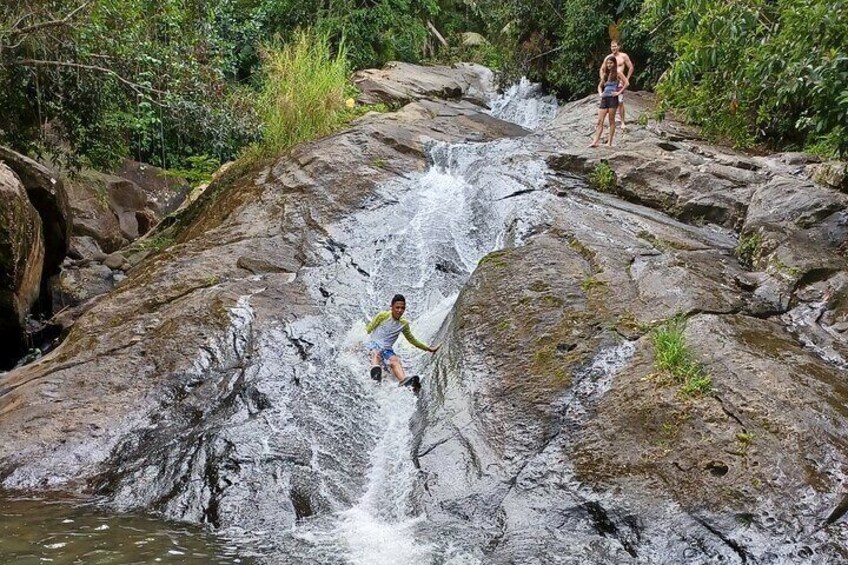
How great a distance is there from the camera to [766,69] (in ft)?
28.3

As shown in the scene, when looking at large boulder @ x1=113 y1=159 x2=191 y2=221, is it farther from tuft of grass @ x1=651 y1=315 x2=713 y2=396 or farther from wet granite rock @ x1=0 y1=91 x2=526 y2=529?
tuft of grass @ x1=651 y1=315 x2=713 y2=396

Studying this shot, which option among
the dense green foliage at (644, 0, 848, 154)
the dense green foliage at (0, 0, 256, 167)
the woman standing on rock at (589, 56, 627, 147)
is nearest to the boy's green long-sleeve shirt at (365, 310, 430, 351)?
the dense green foliage at (0, 0, 256, 167)

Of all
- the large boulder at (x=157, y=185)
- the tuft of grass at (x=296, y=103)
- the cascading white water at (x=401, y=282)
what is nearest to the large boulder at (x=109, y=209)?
the large boulder at (x=157, y=185)

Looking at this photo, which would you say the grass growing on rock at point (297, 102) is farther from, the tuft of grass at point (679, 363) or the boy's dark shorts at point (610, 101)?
the tuft of grass at point (679, 363)

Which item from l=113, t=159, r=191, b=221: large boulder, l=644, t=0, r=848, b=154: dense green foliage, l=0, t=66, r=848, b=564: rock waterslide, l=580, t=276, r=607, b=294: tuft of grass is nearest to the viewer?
l=0, t=66, r=848, b=564: rock waterslide

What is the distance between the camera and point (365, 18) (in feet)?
66.8

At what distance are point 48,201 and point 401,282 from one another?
5.20 metres

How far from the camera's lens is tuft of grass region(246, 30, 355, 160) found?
12031 mm

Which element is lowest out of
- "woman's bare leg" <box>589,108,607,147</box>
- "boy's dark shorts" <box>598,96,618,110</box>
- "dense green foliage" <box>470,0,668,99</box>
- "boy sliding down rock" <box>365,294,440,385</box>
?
Answer: "boy sliding down rock" <box>365,294,440,385</box>

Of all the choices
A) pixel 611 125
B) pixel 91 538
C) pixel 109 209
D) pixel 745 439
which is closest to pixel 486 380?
pixel 745 439

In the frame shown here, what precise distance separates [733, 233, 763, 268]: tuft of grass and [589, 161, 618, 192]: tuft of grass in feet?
7.83

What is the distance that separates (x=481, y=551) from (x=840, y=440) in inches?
105

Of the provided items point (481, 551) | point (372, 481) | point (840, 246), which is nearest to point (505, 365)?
point (372, 481)

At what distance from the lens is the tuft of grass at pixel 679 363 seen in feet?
17.9
